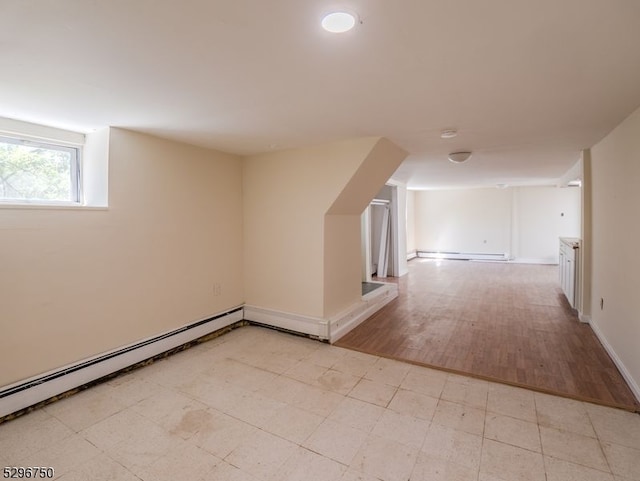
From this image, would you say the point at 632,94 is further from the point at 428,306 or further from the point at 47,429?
the point at 47,429

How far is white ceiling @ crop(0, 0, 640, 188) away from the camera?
1.19 meters

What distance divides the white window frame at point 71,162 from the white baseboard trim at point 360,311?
2.70 m

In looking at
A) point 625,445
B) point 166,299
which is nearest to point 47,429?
point 166,299

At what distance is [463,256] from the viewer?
911 cm

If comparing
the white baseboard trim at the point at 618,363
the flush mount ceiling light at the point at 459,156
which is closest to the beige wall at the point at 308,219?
the flush mount ceiling light at the point at 459,156

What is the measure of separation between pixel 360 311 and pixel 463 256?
633 centimetres

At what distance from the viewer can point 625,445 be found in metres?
1.78

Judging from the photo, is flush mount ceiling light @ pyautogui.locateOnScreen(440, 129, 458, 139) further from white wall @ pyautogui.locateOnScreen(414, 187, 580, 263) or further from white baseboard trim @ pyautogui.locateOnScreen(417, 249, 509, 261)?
white baseboard trim @ pyautogui.locateOnScreen(417, 249, 509, 261)

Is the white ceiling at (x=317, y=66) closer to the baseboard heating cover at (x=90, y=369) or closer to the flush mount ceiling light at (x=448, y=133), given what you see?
the flush mount ceiling light at (x=448, y=133)

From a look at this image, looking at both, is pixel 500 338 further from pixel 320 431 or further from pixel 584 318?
pixel 320 431

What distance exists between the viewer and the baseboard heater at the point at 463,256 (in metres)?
8.70

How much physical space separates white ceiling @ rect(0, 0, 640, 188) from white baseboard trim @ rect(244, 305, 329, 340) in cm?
197

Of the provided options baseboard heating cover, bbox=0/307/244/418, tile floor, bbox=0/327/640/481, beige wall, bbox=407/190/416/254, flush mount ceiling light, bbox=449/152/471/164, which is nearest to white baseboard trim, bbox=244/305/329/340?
baseboard heating cover, bbox=0/307/244/418

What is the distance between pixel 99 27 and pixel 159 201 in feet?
6.33
